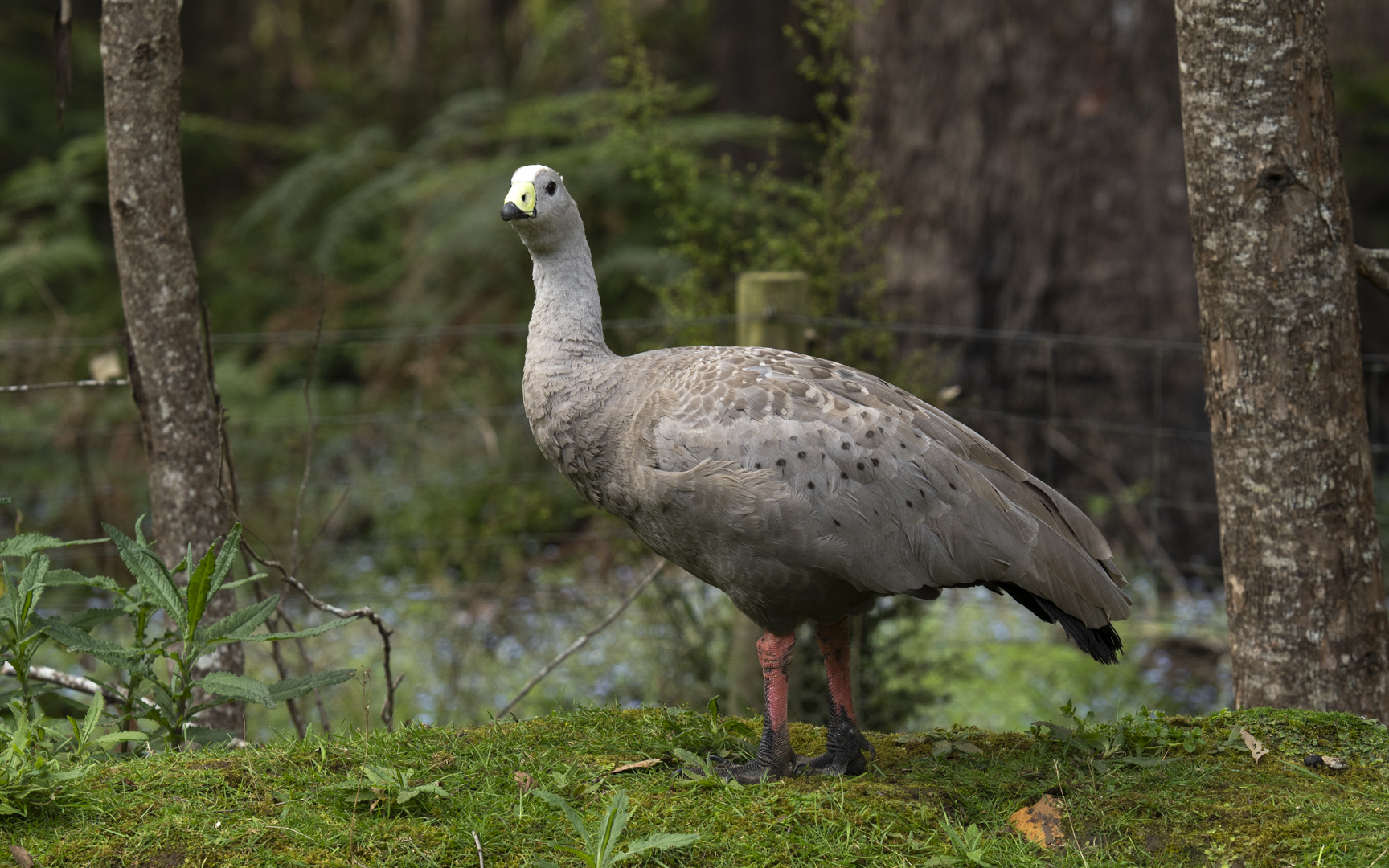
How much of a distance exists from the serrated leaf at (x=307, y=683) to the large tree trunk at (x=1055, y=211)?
5927 mm

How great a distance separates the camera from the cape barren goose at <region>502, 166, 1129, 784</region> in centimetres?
360

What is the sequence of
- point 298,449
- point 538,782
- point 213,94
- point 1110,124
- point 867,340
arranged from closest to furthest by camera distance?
point 538,782, point 867,340, point 1110,124, point 298,449, point 213,94

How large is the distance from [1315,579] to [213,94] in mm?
14534

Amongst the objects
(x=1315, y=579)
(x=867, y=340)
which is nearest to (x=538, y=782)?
(x=1315, y=579)

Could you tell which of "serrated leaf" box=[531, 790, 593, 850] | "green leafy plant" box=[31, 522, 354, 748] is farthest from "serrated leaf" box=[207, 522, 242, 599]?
"serrated leaf" box=[531, 790, 593, 850]

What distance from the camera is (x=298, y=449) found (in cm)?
980

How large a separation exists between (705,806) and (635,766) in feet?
1.07

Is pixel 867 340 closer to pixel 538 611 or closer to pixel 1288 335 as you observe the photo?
pixel 1288 335

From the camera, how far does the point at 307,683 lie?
12.2ft

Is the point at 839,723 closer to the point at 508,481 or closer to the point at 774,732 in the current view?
the point at 774,732

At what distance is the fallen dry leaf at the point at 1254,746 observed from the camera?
3.85 metres

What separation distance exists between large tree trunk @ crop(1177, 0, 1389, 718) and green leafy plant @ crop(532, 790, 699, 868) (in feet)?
8.12

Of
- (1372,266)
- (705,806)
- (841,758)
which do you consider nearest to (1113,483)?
(1372,266)

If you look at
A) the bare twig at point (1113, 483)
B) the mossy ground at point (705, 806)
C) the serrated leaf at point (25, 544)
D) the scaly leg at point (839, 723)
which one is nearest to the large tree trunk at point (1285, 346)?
the mossy ground at point (705, 806)
